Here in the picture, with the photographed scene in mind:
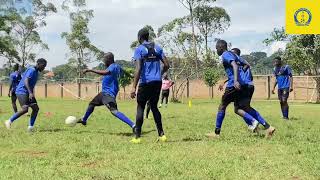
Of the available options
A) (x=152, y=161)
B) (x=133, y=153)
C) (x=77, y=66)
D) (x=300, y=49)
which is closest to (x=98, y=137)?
(x=133, y=153)

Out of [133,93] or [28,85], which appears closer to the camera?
[133,93]

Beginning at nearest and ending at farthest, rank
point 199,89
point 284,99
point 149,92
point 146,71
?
point 146,71 → point 149,92 → point 284,99 → point 199,89

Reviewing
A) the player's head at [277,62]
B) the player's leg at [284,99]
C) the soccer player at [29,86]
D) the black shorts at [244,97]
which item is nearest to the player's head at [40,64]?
the soccer player at [29,86]

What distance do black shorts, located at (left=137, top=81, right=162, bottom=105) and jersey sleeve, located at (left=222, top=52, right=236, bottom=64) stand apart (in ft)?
4.58

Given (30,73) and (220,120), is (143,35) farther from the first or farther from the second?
(30,73)

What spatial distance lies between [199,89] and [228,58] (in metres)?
44.3

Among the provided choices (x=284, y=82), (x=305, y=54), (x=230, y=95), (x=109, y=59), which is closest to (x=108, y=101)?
(x=109, y=59)

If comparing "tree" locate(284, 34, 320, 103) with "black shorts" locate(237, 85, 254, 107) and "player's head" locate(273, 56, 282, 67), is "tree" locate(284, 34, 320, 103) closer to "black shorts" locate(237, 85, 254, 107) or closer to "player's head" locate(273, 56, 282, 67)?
"player's head" locate(273, 56, 282, 67)

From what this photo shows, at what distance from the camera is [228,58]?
9.07 m

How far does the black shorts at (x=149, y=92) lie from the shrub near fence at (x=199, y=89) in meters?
27.2

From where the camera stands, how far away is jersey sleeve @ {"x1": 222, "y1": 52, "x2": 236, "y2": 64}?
356 inches

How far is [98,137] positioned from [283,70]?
6885 mm

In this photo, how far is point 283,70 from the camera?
1438 centimetres

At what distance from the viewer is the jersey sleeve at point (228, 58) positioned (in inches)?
356
